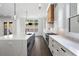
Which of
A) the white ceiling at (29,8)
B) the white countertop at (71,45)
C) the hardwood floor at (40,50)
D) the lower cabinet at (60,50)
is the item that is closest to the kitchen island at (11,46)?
the lower cabinet at (60,50)

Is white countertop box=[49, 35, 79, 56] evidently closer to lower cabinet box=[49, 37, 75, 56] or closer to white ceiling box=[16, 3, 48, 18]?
lower cabinet box=[49, 37, 75, 56]

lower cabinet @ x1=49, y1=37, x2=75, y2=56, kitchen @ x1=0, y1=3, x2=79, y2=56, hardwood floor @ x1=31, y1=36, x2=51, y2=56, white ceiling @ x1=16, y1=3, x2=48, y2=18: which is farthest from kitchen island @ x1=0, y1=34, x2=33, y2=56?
white ceiling @ x1=16, y1=3, x2=48, y2=18

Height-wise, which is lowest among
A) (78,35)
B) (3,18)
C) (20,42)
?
(20,42)

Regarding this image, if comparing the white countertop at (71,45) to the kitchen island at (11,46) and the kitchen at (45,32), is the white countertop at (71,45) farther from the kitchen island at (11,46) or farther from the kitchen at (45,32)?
the kitchen island at (11,46)

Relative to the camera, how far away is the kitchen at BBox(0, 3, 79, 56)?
2.96 m

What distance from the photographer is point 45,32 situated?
9.49 m

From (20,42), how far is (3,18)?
9.31 m

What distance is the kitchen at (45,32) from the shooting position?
296 centimetres

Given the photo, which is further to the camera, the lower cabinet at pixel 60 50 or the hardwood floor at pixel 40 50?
the hardwood floor at pixel 40 50

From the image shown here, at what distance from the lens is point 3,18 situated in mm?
11891

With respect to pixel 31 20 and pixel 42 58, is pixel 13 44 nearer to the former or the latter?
pixel 42 58

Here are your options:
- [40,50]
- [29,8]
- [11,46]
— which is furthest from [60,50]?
[29,8]

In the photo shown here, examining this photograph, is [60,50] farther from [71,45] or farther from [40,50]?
[40,50]

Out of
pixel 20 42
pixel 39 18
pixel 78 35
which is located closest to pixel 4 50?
pixel 20 42
